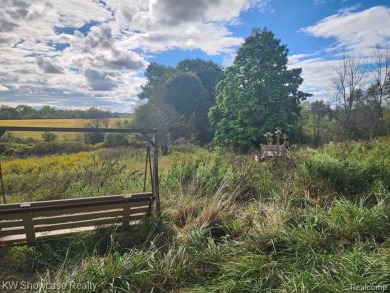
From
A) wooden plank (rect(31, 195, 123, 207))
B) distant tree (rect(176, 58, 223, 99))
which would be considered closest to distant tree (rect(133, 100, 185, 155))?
distant tree (rect(176, 58, 223, 99))

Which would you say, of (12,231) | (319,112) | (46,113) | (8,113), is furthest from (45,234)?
(46,113)

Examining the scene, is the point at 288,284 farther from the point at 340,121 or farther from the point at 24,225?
the point at 340,121

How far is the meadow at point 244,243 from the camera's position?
283 centimetres

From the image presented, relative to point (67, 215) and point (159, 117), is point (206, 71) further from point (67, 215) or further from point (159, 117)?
point (67, 215)

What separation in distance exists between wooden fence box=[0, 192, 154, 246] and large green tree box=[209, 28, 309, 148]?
618 inches

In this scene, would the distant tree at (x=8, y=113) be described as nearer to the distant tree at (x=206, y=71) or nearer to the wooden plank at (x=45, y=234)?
the distant tree at (x=206, y=71)

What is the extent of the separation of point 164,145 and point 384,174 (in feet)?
50.5

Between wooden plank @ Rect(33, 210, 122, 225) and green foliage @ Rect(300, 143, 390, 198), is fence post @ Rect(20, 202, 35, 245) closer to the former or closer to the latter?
wooden plank @ Rect(33, 210, 122, 225)

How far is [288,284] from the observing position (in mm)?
2744

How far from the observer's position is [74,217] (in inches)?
149

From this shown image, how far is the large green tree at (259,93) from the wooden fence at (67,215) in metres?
15.7

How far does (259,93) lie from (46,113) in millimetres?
24283

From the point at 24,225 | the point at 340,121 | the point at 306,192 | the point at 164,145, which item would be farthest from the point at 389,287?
the point at 340,121

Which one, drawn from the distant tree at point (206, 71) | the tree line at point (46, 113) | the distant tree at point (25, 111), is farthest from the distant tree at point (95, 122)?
the distant tree at point (206, 71)
